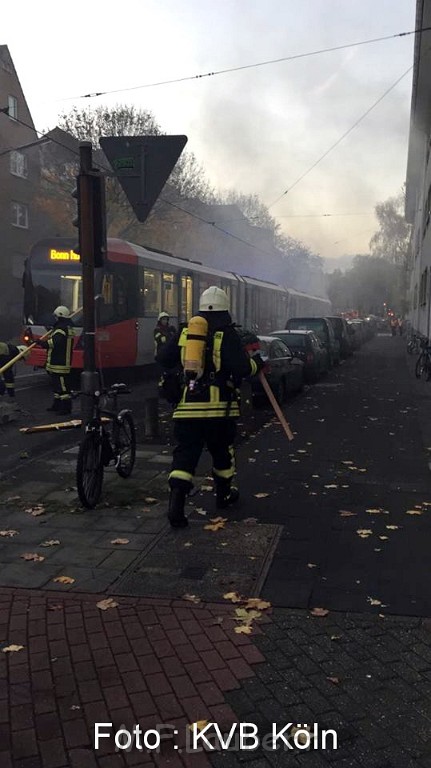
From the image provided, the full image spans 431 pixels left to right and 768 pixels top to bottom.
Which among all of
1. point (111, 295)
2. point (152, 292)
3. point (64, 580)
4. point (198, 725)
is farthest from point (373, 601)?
point (152, 292)

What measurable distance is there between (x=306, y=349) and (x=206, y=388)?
11203 millimetres

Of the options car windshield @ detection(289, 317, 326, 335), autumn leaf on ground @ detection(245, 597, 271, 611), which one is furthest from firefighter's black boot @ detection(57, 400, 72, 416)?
car windshield @ detection(289, 317, 326, 335)

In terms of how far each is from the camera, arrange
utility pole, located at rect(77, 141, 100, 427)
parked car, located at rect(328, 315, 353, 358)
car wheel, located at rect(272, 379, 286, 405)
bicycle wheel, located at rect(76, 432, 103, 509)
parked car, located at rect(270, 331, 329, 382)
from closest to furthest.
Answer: bicycle wheel, located at rect(76, 432, 103, 509)
utility pole, located at rect(77, 141, 100, 427)
car wheel, located at rect(272, 379, 286, 405)
parked car, located at rect(270, 331, 329, 382)
parked car, located at rect(328, 315, 353, 358)

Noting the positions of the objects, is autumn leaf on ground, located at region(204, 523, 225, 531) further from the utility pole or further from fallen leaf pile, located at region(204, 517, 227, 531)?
the utility pole

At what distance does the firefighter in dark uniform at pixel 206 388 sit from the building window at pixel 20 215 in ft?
110

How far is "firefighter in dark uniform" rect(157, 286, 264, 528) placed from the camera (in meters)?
5.07

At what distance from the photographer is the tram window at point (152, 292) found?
15.8 m

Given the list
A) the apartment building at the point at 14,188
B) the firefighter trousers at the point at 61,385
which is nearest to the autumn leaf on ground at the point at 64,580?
the firefighter trousers at the point at 61,385

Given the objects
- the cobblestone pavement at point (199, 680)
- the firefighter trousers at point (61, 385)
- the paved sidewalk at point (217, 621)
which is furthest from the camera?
the firefighter trousers at point (61, 385)

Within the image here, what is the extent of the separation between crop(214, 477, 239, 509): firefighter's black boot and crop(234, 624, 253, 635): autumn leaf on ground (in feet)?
6.79

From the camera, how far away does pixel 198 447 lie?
5227mm

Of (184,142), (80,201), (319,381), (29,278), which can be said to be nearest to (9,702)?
(80,201)

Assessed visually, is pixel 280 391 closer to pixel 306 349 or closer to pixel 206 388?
pixel 306 349

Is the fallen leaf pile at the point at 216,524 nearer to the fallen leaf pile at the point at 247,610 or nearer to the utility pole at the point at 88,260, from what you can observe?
the fallen leaf pile at the point at 247,610
